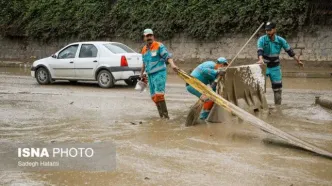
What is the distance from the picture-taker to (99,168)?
20.1 feet

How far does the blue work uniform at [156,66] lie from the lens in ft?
30.9

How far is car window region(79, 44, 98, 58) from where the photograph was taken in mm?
15820

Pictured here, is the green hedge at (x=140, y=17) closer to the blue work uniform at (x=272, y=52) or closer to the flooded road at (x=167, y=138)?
the flooded road at (x=167, y=138)

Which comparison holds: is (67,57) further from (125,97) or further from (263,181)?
(263,181)

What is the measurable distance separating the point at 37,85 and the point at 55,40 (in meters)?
12.3

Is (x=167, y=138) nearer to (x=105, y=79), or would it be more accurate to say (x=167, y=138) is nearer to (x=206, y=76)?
(x=206, y=76)

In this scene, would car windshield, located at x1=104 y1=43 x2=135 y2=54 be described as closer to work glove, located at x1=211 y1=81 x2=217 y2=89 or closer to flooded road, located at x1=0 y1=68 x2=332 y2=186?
flooded road, located at x1=0 y1=68 x2=332 y2=186

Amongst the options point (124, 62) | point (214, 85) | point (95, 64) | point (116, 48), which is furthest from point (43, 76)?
point (214, 85)

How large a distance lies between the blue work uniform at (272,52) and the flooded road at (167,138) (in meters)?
0.69

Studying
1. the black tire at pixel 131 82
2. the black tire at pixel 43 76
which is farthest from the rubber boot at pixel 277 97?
the black tire at pixel 43 76

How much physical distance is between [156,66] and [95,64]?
6.46 metres

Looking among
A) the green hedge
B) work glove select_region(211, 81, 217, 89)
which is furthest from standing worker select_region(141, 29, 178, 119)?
the green hedge

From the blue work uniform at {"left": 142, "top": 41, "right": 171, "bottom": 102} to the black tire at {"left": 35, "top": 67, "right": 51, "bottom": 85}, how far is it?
8.15 meters

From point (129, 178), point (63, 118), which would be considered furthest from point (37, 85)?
point (129, 178)
